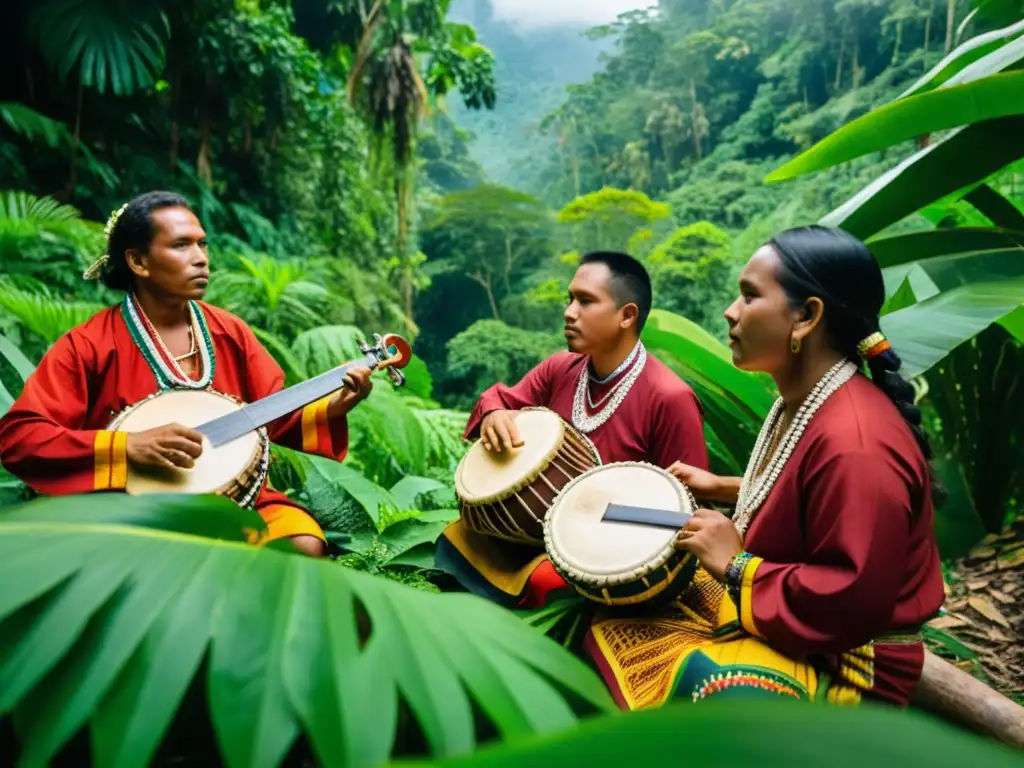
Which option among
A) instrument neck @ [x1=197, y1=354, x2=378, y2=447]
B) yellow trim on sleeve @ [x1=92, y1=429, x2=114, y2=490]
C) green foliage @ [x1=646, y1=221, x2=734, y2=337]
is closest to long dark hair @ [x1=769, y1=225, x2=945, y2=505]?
instrument neck @ [x1=197, y1=354, x2=378, y2=447]

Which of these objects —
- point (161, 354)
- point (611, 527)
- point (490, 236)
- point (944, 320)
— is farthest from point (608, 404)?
point (490, 236)

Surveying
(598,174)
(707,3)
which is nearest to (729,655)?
(598,174)

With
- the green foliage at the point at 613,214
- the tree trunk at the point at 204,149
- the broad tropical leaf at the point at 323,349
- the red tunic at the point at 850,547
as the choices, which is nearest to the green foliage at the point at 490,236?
the green foliage at the point at 613,214

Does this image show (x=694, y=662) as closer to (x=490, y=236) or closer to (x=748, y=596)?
(x=748, y=596)

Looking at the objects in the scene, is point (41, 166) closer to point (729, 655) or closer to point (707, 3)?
point (729, 655)

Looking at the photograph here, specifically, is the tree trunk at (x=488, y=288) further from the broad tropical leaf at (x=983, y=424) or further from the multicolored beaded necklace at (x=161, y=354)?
the multicolored beaded necklace at (x=161, y=354)

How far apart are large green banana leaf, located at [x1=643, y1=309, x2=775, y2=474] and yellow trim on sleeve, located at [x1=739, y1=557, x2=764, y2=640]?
6.11 ft

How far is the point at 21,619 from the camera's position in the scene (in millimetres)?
811

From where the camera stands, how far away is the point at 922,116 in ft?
6.46

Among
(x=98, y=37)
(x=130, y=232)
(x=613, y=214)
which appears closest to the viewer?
(x=130, y=232)

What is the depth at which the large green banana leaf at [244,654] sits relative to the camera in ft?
2.17

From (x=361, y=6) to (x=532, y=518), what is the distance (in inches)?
420

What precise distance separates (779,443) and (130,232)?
78.4 inches

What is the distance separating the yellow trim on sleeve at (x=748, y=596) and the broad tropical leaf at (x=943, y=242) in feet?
4.91
